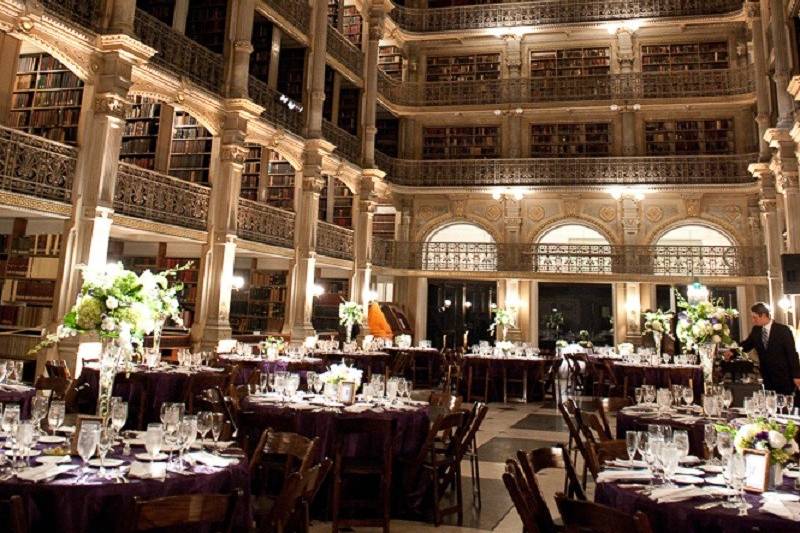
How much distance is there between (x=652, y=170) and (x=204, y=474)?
607 inches

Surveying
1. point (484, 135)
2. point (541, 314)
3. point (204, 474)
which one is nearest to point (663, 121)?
point (484, 135)

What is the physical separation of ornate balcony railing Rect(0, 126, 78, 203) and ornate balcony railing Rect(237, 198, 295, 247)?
3.45 metres

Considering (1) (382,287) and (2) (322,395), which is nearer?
(2) (322,395)

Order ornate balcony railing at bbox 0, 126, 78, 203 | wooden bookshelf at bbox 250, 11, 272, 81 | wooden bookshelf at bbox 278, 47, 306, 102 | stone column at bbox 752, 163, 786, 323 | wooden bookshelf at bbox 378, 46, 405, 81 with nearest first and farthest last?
1. ornate balcony railing at bbox 0, 126, 78, 203
2. wooden bookshelf at bbox 250, 11, 272, 81
3. wooden bookshelf at bbox 278, 47, 306, 102
4. stone column at bbox 752, 163, 786, 323
5. wooden bookshelf at bbox 378, 46, 405, 81

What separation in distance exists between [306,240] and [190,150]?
2803 millimetres

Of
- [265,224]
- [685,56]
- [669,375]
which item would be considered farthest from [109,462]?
[685,56]

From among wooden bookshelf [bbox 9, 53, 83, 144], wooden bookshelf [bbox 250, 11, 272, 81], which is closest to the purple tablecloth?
wooden bookshelf [bbox 9, 53, 83, 144]

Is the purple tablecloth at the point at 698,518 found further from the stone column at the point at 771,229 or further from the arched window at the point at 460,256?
the arched window at the point at 460,256

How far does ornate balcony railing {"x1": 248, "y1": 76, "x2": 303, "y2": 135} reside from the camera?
11195 mm

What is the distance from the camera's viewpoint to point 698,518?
7.30 ft

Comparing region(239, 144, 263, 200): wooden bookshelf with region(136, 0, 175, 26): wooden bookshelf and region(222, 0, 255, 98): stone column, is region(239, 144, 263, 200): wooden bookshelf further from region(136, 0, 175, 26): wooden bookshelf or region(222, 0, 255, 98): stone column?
region(136, 0, 175, 26): wooden bookshelf

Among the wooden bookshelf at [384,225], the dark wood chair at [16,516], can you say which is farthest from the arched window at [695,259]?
the dark wood chair at [16,516]

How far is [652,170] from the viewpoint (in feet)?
51.3

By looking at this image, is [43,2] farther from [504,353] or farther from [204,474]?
[504,353]
